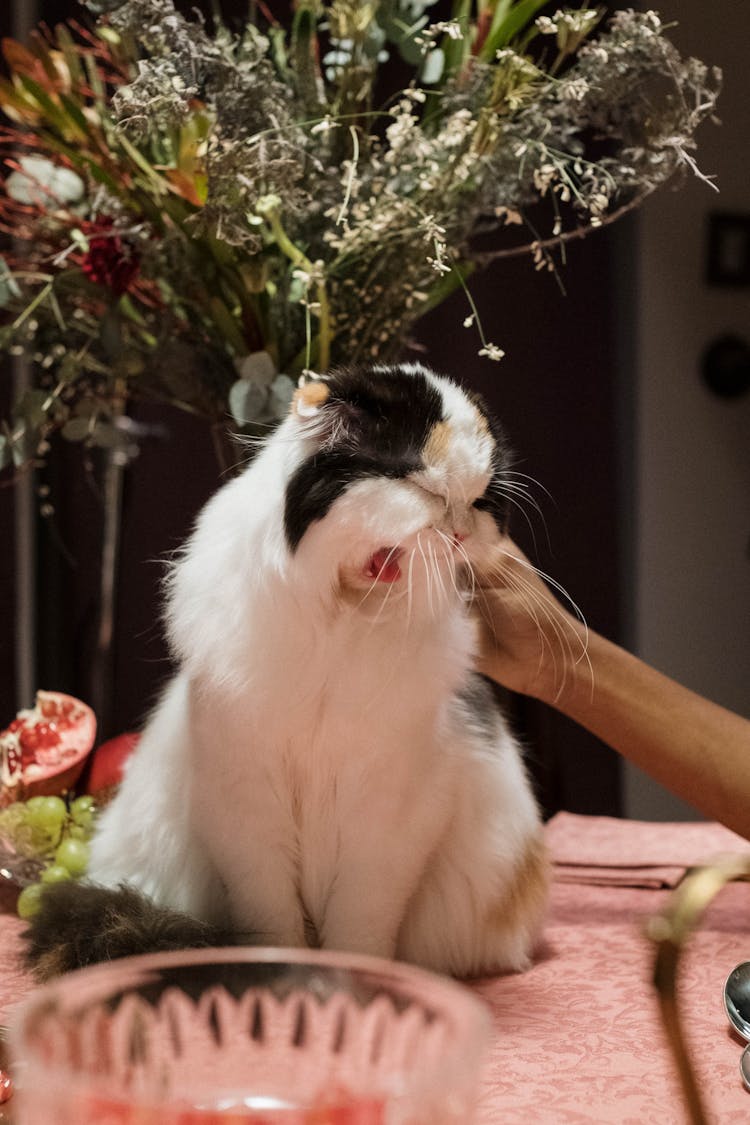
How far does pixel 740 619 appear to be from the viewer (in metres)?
2.56

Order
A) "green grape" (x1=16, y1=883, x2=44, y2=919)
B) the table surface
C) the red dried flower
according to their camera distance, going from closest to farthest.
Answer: the table surface
"green grape" (x1=16, y1=883, x2=44, y2=919)
the red dried flower

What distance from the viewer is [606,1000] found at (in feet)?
3.32

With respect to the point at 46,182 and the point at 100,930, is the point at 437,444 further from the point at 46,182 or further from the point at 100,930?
the point at 46,182

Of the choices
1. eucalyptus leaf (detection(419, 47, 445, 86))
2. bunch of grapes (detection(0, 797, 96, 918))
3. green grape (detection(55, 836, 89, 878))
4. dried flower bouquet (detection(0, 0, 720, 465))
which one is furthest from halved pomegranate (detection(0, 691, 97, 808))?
eucalyptus leaf (detection(419, 47, 445, 86))

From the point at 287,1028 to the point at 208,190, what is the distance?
1.00 metres

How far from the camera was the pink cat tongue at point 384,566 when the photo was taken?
0.95 meters

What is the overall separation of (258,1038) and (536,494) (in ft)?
6.47

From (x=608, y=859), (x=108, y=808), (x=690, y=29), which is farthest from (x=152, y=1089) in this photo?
(x=690, y=29)

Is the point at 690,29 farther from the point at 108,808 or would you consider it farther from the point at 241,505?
the point at 108,808

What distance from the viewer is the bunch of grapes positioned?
126 cm

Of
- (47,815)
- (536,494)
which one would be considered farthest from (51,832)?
(536,494)

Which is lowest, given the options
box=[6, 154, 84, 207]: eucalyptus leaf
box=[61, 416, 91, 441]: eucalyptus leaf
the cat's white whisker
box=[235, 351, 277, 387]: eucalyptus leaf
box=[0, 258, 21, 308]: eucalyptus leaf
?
the cat's white whisker

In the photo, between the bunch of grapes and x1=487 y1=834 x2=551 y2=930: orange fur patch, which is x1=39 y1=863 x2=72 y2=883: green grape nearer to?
the bunch of grapes

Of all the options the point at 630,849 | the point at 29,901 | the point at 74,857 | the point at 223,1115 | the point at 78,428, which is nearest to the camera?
the point at 223,1115
